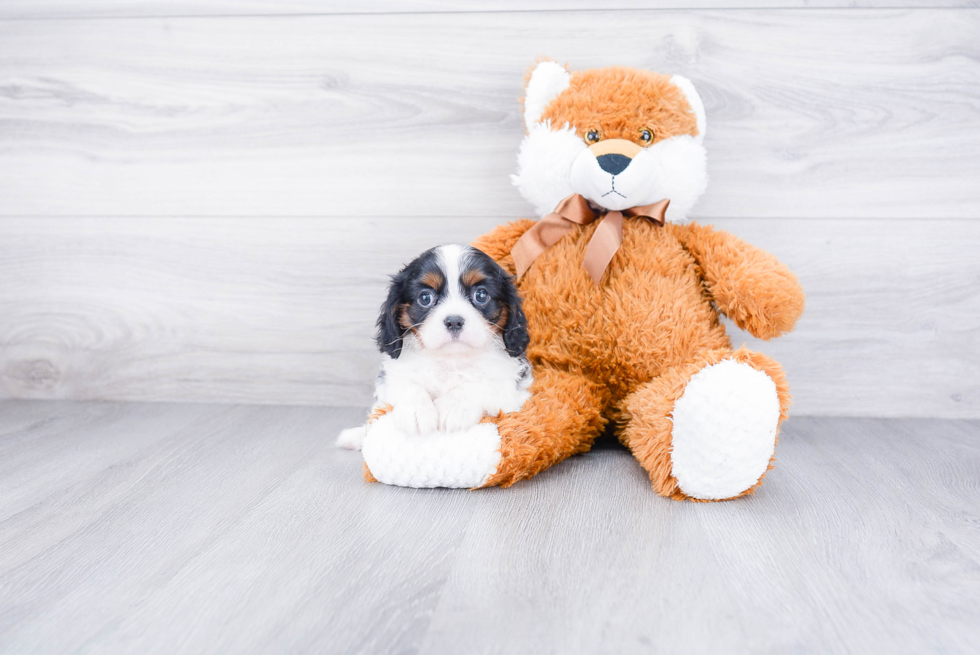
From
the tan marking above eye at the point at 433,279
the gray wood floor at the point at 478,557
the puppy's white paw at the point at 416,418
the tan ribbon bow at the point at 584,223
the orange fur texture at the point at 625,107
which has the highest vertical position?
the orange fur texture at the point at 625,107

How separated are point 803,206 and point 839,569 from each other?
1030 mm

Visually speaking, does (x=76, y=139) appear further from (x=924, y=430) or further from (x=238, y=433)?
(x=924, y=430)

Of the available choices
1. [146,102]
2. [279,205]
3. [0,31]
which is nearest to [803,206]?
[279,205]

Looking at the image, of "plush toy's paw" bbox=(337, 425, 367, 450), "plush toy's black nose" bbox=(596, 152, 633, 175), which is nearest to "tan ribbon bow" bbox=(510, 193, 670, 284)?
"plush toy's black nose" bbox=(596, 152, 633, 175)

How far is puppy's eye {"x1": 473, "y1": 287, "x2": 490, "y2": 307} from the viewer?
1.30 m

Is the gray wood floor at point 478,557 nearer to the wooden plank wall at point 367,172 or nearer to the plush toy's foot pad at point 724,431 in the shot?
the plush toy's foot pad at point 724,431

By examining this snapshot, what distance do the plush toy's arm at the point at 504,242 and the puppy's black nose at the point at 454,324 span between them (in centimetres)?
32

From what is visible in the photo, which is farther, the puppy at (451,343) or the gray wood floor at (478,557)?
the puppy at (451,343)

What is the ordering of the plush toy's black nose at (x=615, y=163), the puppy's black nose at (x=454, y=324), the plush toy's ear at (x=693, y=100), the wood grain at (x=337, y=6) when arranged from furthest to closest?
the wood grain at (x=337, y=6) < the plush toy's ear at (x=693, y=100) < the plush toy's black nose at (x=615, y=163) < the puppy's black nose at (x=454, y=324)

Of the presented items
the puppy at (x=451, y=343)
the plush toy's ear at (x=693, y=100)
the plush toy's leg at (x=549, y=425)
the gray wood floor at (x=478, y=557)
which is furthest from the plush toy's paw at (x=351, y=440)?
the plush toy's ear at (x=693, y=100)

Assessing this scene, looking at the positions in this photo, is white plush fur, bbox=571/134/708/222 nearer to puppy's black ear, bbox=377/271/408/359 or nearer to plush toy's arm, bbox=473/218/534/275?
plush toy's arm, bbox=473/218/534/275

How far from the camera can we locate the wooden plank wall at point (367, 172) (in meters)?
1.66

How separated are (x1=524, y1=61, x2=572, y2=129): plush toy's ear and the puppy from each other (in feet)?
1.28

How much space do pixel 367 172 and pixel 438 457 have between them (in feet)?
2.87
